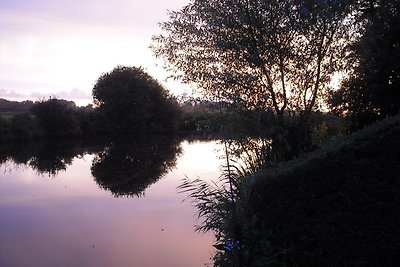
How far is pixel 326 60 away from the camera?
455 inches

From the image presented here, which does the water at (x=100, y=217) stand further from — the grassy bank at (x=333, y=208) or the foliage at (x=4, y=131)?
the foliage at (x=4, y=131)

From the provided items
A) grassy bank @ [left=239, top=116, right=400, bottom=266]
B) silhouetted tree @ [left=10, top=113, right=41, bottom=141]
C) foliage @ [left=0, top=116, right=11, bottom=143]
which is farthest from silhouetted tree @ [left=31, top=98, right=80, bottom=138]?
grassy bank @ [left=239, top=116, right=400, bottom=266]

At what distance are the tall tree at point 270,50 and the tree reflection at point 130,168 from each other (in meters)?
10.1

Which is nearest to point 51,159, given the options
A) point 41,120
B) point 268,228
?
point 41,120

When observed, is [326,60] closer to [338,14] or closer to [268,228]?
[338,14]

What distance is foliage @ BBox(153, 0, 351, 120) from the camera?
10.9 meters

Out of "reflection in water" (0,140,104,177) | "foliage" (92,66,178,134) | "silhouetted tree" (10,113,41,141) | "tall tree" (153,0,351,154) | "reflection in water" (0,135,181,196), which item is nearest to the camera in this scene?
"tall tree" (153,0,351,154)

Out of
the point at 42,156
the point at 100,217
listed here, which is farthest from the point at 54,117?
the point at 100,217

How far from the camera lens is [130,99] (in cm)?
6059

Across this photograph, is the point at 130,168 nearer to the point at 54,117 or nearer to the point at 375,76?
the point at 375,76

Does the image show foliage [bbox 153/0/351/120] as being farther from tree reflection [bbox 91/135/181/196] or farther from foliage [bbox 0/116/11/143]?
foliage [bbox 0/116/11/143]

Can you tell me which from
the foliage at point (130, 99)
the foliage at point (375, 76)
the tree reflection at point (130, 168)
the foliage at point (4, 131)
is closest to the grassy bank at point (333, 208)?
the foliage at point (375, 76)

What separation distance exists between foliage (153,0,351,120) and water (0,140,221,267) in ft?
12.2

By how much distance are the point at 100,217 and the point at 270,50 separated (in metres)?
8.42
